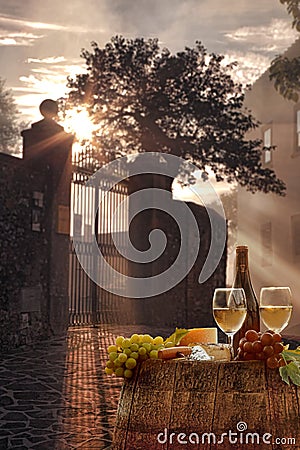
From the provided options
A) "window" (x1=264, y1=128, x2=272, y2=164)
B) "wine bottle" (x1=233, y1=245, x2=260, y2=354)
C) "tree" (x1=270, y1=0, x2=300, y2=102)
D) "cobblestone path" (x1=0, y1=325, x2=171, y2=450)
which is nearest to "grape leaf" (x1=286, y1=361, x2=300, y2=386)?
"wine bottle" (x1=233, y1=245, x2=260, y2=354)

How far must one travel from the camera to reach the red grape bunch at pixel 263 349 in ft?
8.78

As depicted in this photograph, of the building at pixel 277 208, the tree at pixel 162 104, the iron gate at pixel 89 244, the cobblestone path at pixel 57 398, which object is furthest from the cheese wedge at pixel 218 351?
the building at pixel 277 208

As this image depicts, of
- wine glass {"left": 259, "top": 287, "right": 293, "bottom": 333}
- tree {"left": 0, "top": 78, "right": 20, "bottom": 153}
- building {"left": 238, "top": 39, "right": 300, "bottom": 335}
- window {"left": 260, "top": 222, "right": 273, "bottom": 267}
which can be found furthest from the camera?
tree {"left": 0, "top": 78, "right": 20, "bottom": 153}

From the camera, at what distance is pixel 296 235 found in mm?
18812

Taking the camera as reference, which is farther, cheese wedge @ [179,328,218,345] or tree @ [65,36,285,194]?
tree @ [65,36,285,194]

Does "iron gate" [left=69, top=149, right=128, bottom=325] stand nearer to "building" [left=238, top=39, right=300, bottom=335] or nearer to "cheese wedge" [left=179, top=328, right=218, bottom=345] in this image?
"building" [left=238, top=39, right=300, bottom=335]

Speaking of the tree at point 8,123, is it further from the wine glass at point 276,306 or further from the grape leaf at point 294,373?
the grape leaf at point 294,373

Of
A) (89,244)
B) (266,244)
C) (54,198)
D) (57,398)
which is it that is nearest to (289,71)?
(54,198)

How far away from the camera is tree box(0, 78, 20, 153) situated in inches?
1093

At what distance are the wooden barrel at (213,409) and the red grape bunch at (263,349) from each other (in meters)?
0.04

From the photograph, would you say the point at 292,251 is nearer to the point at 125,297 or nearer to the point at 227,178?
the point at 227,178

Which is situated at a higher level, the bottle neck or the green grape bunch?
the bottle neck

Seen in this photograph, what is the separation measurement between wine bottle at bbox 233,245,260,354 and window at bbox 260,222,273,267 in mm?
16870

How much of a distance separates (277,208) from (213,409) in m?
17.4
